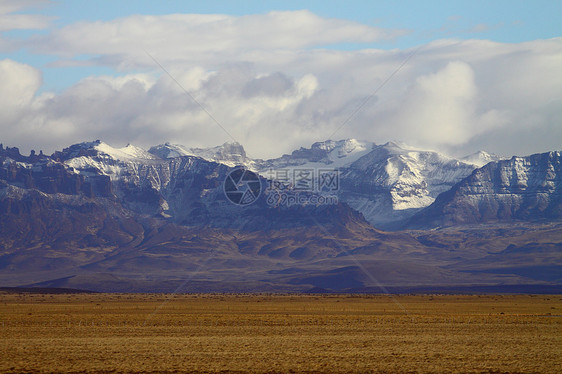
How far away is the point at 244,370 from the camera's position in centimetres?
5891

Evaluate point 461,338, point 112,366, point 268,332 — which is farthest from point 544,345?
point 112,366

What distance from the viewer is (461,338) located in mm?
82000

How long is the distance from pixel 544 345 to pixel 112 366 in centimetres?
3998

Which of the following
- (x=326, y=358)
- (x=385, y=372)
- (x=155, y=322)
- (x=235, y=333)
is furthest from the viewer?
(x=155, y=322)

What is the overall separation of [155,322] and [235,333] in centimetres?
2051

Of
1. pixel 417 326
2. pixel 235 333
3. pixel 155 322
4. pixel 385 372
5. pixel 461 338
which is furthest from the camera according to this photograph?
pixel 155 322

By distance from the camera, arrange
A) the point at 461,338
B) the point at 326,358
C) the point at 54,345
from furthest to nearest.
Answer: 1. the point at 461,338
2. the point at 54,345
3. the point at 326,358

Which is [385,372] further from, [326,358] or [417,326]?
[417,326]

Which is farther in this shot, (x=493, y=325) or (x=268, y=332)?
(x=493, y=325)

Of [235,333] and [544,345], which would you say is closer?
[544,345]

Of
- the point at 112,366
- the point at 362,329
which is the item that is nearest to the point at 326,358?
the point at 112,366

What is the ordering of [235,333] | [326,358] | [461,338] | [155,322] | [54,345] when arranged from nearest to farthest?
[326,358]
[54,345]
[461,338]
[235,333]
[155,322]

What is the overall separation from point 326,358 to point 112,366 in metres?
17.1

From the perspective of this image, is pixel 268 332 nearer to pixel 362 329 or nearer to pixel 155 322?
pixel 362 329
